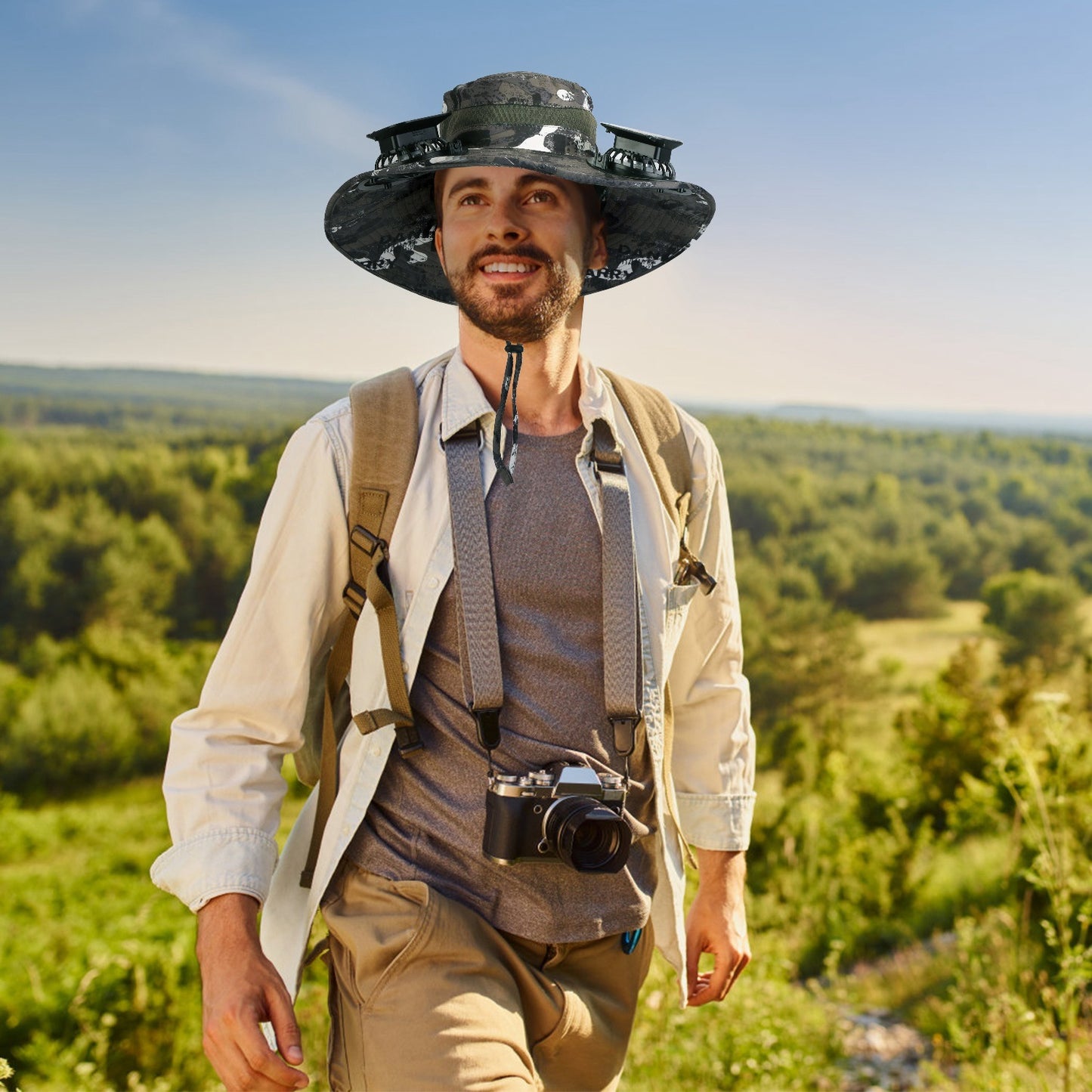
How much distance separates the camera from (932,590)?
169 feet

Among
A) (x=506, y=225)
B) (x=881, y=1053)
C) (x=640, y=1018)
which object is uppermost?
(x=506, y=225)

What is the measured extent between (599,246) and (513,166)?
17.1 inches

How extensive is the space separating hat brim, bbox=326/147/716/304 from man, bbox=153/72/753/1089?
0.04 ft

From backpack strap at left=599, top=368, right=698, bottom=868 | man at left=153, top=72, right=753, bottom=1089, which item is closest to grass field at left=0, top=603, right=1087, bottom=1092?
man at left=153, top=72, right=753, bottom=1089

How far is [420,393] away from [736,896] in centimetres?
101

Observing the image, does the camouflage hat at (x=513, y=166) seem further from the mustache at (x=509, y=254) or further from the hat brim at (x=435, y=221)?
the mustache at (x=509, y=254)

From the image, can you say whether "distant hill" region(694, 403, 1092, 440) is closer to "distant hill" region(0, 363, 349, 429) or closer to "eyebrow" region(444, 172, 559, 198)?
"distant hill" region(0, 363, 349, 429)

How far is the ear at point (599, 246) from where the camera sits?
1.94m

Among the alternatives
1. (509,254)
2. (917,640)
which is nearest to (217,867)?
(509,254)

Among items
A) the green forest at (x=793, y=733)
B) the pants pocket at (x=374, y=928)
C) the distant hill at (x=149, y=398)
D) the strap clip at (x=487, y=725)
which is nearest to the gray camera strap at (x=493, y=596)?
the strap clip at (x=487, y=725)

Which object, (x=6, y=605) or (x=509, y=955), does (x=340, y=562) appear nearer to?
(x=509, y=955)

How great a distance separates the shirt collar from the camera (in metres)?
1.62

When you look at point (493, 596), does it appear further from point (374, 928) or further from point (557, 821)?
point (374, 928)

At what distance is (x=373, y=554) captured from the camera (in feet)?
4.87
